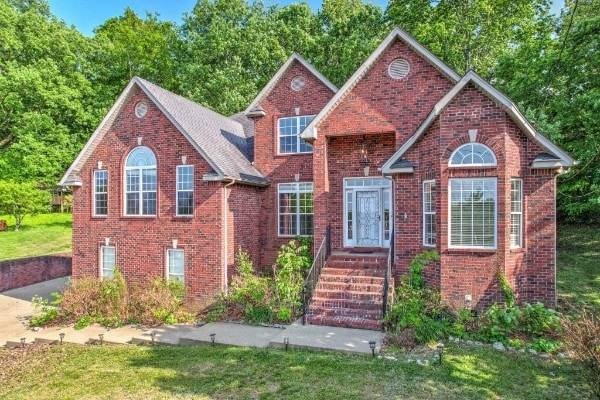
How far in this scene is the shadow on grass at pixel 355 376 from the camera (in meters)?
6.32

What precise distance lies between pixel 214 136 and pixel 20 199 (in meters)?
18.4

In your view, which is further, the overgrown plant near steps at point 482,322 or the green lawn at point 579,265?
the green lawn at point 579,265

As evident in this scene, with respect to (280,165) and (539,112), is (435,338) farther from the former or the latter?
(539,112)

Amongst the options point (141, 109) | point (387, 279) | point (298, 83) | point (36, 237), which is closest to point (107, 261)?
point (141, 109)

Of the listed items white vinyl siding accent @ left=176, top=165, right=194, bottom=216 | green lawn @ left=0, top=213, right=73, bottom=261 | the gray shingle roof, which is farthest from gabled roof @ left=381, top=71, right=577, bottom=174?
green lawn @ left=0, top=213, right=73, bottom=261

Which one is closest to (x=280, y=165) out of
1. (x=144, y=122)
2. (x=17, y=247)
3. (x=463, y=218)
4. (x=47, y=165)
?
(x=144, y=122)

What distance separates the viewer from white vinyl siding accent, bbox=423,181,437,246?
10.6m

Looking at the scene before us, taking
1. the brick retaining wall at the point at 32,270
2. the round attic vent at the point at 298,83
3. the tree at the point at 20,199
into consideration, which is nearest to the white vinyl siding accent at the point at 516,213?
the round attic vent at the point at 298,83

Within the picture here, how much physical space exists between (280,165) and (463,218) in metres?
7.31

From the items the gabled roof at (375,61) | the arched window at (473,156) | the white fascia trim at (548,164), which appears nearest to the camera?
the white fascia trim at (548,164)

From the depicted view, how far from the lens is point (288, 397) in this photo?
627 cm

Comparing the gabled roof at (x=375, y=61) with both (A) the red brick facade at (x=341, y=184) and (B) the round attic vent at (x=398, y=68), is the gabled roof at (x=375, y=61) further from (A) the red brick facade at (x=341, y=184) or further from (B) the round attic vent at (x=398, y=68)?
(B) the round attic vent at (x=398, y=68)

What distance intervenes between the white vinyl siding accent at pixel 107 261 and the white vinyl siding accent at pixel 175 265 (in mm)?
2457

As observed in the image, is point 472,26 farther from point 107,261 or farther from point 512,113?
point 107,261
